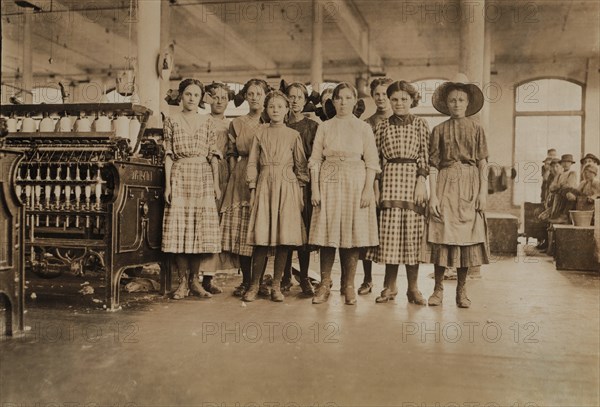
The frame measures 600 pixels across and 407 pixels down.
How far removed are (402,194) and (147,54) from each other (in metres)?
3.51

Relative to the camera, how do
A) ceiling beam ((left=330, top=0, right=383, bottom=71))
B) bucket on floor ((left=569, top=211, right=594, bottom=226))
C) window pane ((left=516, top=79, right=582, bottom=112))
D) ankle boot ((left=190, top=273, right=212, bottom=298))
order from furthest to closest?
window pane ((left=516, top=79, right=582, bottom=112))
ceiling beam ((left=330, top=0, right=383, bottom=71))
bucket on floor ((left=569, top=211, right=594, bottom=226))
ankle boot ((left=190, top=273, right=212, bottom=298))

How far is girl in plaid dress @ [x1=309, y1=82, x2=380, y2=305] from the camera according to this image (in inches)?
173

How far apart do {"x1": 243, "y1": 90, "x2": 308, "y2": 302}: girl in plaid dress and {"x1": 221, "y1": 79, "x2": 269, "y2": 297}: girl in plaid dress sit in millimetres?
211

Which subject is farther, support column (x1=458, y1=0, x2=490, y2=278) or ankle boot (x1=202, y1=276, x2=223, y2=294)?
support column (x1=458, y1=0, x2=490, y2=278)

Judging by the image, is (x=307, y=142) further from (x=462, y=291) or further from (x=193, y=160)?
(x=462, y=291)

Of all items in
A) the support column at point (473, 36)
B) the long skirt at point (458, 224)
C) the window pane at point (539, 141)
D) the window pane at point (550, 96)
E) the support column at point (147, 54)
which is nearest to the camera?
the long skirt at point (458, 224)

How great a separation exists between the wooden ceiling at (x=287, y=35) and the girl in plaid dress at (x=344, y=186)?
313 inches

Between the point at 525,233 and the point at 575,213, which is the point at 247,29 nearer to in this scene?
the point at 525,233

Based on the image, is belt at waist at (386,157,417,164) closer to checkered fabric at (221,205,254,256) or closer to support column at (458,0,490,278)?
checkered fabric at (221,205,254,256)

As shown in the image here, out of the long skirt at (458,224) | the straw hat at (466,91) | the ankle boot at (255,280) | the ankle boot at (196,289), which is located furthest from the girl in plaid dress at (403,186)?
the ankle boot at (196,289)

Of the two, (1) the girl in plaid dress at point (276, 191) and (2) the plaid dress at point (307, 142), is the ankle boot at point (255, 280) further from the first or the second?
(2) the plaid dress at point (307, 142)

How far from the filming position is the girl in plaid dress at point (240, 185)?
4.83 m

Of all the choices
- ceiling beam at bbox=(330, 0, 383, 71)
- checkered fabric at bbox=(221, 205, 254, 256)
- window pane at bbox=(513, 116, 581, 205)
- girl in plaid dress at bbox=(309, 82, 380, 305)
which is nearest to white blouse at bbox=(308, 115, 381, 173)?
girl in plaid dress at bbox=(309, 82, 380, 305)

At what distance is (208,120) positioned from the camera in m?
4.66
